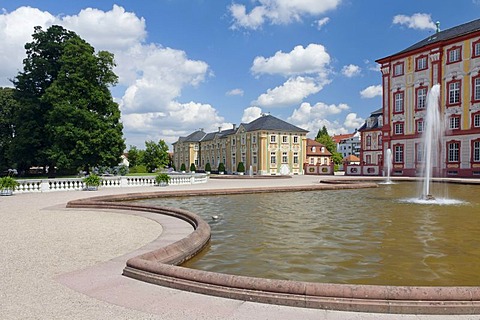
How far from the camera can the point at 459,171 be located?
42219 millimetres

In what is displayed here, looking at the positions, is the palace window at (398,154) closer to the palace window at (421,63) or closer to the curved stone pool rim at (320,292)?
the palace window at (421,63)

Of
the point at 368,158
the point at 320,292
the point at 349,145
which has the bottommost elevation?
the point at 320,292

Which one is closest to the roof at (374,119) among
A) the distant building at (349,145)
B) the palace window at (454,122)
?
the palace window at (454,122)

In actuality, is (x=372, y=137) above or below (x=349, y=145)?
below

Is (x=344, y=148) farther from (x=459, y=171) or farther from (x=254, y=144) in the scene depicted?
(x=459, y=171)

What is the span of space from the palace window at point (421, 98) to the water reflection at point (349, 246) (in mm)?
37492

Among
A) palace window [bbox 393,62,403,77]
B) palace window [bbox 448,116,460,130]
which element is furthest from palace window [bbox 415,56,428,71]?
palace window [bbox 448,116,460,130]

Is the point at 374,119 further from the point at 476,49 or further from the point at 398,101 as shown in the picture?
the point at 476,49

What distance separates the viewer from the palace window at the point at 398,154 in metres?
Answer: 48.8

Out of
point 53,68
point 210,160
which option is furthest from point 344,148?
point 53,68

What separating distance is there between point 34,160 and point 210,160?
178ft

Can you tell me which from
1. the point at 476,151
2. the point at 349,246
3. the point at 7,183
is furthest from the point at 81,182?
the point at 476,151

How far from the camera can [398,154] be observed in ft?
161

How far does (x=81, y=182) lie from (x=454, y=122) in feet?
141
